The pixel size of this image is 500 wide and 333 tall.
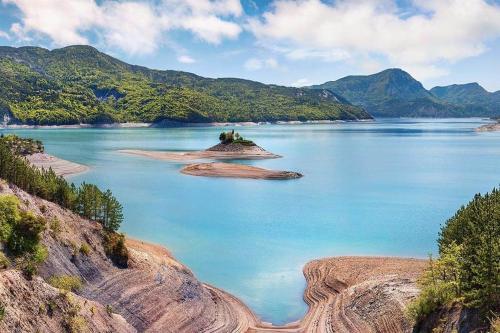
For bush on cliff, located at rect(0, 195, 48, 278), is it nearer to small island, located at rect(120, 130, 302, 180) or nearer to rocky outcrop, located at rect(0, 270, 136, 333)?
rocky outcrop, located at rect(0, 270, 136, 333)

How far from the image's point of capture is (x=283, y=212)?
8212cm

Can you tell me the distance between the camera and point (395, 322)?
111 ft

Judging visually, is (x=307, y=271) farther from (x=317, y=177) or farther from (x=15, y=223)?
(x=317, y=177)

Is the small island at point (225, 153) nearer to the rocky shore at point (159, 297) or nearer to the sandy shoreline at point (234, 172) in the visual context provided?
the sandy shoreline at point (234, 172)

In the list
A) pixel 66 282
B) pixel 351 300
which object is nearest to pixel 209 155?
pixel 351 300

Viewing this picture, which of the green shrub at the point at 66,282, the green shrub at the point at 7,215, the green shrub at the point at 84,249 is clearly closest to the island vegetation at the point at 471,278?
the green shrub at the point at 66,282

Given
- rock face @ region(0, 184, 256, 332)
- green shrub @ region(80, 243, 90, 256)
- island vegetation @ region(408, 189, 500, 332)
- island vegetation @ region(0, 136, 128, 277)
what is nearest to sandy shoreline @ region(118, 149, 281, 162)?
island vegetation @ region(0, 136, 128, 277)

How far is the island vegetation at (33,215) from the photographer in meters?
26.7

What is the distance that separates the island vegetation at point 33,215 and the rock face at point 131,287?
4.47 ft

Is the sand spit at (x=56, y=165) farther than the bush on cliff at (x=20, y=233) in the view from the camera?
Yes

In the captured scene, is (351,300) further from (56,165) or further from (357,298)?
(56,165)

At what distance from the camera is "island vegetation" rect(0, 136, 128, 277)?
26.7 metres

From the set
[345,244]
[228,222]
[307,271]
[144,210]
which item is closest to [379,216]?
[345,244]

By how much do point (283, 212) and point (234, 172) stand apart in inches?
1786
